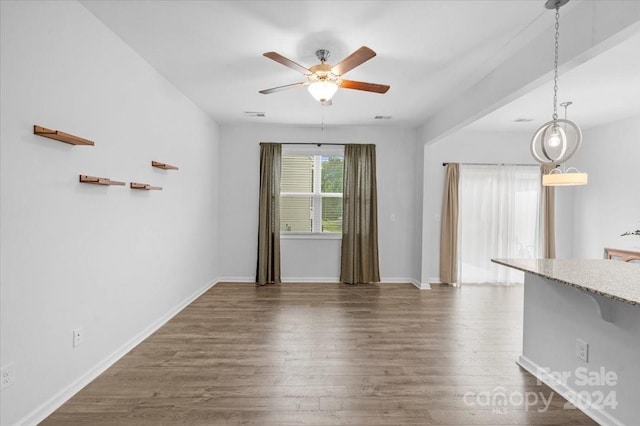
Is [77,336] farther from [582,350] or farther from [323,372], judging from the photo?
[582,350]

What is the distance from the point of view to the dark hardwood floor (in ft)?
6.55

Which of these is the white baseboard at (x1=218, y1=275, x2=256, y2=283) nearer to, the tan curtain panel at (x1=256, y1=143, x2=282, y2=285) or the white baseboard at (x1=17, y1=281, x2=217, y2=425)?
the tan curtain panel at (x1=256, y1=143, x2=282, y2=285)

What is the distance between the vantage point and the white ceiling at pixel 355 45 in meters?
2.23

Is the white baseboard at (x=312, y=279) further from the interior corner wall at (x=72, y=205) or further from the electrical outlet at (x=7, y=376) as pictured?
the electrical outlet at (x=7, y=376)

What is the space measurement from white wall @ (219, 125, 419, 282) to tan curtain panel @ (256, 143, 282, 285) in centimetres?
18

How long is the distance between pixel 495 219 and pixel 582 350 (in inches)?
146

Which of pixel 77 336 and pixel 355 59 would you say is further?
pixel 355 59

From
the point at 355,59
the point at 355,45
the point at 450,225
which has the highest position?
the point at 355,45

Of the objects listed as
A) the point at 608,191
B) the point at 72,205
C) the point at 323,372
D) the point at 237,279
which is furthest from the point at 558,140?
the point at 237,279

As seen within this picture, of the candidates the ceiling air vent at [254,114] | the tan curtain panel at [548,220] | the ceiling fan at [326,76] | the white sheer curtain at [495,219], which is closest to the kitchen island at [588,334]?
the ceiling fan at [326,76]

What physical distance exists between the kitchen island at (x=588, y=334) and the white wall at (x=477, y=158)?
291cm

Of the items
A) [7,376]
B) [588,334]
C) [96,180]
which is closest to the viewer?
[7,376]

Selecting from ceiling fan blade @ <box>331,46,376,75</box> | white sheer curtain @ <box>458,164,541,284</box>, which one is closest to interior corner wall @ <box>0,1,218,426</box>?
ceiling fan blade @ <box>331,46,376,75</box>

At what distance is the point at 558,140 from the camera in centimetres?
210
